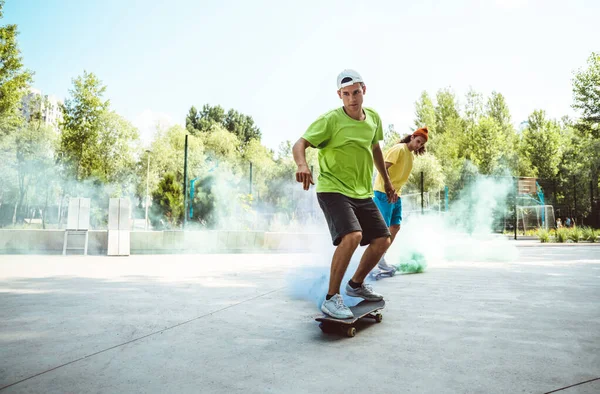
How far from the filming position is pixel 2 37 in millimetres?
16375

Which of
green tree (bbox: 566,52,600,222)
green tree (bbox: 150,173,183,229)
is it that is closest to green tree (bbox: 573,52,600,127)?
green tree (bbox: 566,52,600,222)

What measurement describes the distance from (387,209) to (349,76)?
248 centimetres

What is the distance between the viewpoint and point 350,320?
9.11 ft

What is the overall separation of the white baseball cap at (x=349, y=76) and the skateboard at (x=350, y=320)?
1.67m

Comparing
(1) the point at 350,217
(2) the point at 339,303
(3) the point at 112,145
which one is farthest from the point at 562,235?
(3) the point at 112,145

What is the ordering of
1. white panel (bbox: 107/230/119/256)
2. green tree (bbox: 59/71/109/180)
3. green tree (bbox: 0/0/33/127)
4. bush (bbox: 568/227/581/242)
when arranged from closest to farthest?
white panel (bbox: 107/230/119/256) < green tree (bbox: 0/0/33/127) < bush (bbox: 568/227/581/242) < green tree (bbox: 59/71/109/180)

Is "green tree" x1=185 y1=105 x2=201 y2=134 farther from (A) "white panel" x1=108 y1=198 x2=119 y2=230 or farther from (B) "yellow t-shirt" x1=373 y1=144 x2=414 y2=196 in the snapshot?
(B) "yellow t-shirt" x1=373 y1=144 x2=414 y2=196

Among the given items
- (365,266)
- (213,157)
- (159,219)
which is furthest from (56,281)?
(213,157)

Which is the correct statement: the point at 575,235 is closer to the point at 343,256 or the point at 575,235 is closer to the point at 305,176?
the point at 343,256

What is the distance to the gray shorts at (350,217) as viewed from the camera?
9.84 ft

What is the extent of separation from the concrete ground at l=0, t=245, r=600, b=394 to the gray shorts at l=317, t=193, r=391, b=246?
2.20 ft

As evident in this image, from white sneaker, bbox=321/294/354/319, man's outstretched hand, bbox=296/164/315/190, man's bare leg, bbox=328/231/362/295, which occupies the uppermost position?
man's outstretched hand, bbox=296/164/315/190

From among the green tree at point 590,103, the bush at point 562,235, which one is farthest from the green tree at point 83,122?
the green tree at point 590,103

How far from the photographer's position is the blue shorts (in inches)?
211
